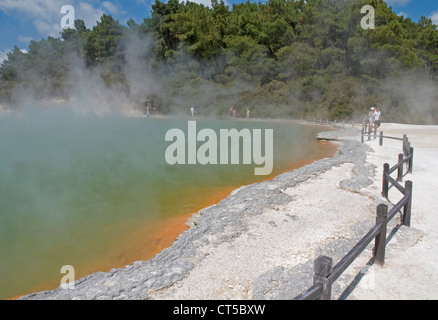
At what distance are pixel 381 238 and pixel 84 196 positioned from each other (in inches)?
271

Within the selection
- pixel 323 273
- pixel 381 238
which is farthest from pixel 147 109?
pixel 323 273

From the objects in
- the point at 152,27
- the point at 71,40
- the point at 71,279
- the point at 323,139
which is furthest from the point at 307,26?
Answer: the point at 71,279

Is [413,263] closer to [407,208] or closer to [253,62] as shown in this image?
[407,208]

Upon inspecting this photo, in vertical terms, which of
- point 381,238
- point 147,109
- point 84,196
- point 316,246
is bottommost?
point 84,196

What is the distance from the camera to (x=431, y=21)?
3547cm

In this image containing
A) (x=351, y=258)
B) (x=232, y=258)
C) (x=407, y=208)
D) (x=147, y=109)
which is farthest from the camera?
(x=147, y=109)

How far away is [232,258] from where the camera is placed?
14.5 ft

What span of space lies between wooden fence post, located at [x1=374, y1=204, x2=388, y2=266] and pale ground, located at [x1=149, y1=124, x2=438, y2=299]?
0.31 feet

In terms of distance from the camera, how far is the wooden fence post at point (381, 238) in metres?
3.71

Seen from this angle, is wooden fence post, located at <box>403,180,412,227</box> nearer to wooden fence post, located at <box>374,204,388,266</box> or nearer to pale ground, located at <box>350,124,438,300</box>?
pale ground, located at <box>350,124,438,300</box>

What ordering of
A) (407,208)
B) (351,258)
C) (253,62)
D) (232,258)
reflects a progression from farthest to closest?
(253,62) < (407,208) < (232,258) < (351,258)

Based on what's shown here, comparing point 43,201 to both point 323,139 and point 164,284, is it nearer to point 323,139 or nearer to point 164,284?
point 164,284

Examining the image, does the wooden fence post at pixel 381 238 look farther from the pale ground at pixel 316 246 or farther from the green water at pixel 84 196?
the green water at pixel 84 196

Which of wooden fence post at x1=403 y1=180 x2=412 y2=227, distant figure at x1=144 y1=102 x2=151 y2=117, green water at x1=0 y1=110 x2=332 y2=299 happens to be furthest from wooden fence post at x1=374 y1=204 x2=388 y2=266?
distant figure at x1=144 y1=102 x2=151 y2=117
